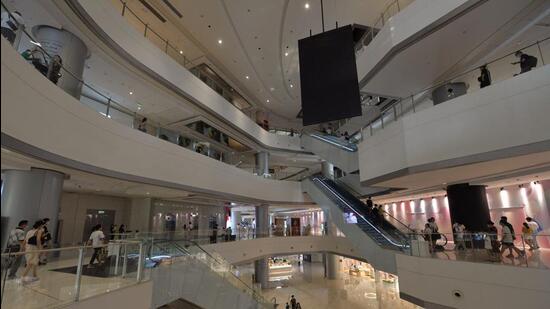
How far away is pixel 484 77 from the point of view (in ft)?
26.2

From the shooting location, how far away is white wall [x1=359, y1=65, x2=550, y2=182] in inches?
264

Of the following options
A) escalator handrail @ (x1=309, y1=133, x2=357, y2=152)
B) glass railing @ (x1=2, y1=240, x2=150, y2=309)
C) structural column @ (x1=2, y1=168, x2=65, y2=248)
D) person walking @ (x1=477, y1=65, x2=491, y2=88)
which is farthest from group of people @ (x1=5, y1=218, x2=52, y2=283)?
escalator handrail @ (x1=309, y1=133, x2=357, y2=152)

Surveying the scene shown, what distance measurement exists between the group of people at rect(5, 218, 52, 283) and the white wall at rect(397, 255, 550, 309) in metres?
9.03

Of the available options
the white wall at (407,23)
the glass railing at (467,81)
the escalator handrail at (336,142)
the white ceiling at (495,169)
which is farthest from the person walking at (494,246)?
the escalator handrail at (336,142)

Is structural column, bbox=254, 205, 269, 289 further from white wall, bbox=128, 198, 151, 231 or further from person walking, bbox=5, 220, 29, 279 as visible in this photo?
person walking, bbox=5, 220, 29, 279

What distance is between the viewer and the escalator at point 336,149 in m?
14.8

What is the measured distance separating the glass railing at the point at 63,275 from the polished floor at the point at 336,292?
8.26 meters

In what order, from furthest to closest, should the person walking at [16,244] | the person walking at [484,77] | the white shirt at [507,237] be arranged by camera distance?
the person walking at [484,77] → the white shirt at [507,237] → the person walking at [16,244]

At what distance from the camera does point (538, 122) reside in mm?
6605

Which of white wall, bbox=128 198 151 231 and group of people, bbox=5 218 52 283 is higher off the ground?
→ white wall, bbox=128 198 151 231

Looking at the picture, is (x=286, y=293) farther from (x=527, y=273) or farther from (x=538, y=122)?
(x=538, y=122)

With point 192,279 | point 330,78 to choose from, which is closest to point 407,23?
point 330,78

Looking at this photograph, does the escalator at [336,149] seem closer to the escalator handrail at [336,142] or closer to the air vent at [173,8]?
the escalator handrail at [336,142]

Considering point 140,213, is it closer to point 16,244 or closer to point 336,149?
point 336,149
